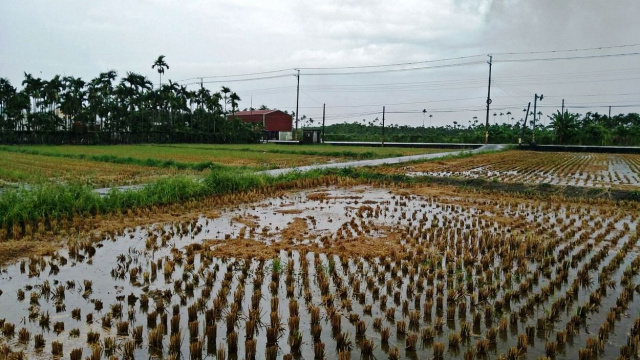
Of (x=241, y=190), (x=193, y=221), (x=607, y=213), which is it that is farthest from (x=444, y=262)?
(x=241, y=190)

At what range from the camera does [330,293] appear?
4832mm

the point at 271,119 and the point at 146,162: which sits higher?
the point at 271,119

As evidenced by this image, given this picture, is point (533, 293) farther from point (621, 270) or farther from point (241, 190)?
point (241, 190)

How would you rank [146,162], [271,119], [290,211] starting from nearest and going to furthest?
[290,211] → [146,162] → [271,119]

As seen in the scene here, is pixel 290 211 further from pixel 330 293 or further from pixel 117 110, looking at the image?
pixel 117 110

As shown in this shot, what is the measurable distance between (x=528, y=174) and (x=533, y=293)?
14837 millimetres

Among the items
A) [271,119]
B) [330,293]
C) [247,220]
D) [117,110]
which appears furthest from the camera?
[271,119]

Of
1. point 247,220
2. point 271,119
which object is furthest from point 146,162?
point 271,119

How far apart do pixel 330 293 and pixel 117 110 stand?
47.3 metres

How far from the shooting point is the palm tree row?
138 feet

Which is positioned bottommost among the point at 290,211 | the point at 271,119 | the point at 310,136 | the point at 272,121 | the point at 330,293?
the point at 330,293

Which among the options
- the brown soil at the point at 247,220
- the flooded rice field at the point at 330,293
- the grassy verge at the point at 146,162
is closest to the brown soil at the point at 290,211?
the brown soil at the point at 247,220

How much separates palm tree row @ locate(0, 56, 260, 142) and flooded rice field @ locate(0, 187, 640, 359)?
3995 cm

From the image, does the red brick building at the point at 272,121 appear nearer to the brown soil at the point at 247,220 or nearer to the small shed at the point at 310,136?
the small shed at the point at 310,136
